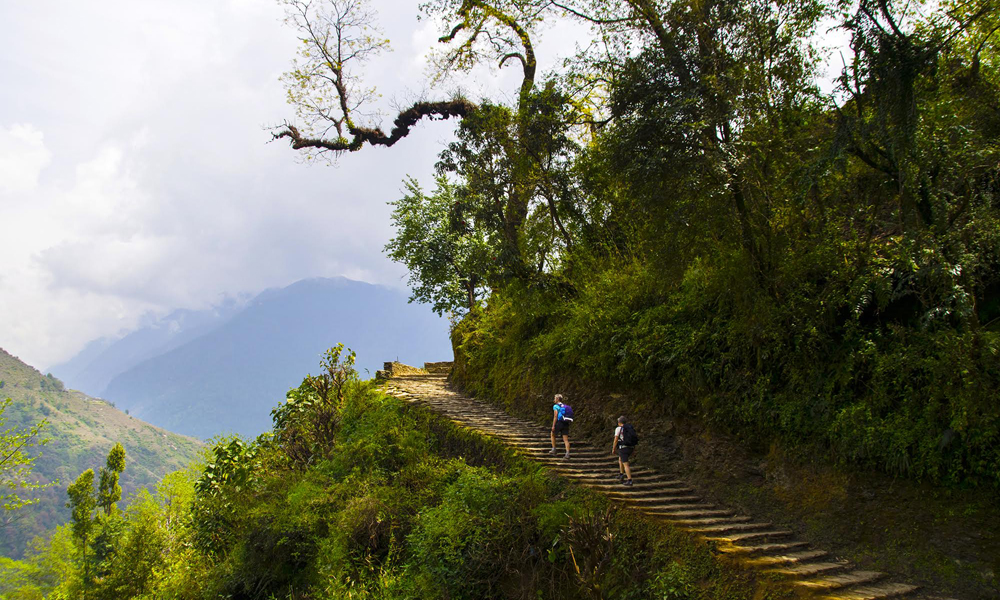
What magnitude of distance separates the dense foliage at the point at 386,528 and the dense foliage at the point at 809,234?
255 centimetres

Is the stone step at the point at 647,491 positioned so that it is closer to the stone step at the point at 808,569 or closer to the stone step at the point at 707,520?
the stone step at the point at 707,520

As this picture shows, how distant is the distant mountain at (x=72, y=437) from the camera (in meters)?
100

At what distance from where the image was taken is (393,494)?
1004cm

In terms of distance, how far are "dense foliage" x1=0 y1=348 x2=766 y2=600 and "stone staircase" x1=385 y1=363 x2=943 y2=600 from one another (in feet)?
0.88

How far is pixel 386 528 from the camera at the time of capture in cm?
955

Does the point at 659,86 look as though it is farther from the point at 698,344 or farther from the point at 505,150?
the point at 505,150

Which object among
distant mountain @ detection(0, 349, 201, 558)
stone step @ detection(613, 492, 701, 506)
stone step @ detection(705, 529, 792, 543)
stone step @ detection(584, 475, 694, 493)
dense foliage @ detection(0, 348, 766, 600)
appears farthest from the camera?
distant mountain @ detection(0, 349, 201, 558)

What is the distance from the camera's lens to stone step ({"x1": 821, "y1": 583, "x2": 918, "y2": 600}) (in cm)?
480

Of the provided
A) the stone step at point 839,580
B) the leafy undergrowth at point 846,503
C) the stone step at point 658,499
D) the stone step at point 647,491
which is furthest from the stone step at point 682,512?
the stone step at point 839,580

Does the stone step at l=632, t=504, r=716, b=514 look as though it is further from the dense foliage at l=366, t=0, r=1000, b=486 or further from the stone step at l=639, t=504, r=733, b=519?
the dense foliage at l=366, t=0, r=1000, b=486

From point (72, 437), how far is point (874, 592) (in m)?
153

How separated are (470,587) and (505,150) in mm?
10743

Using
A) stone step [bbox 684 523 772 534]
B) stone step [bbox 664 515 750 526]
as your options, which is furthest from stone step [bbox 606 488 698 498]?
stone step [bbox 684 523 772 534]

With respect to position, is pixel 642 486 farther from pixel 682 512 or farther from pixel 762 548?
pixel 762 548
